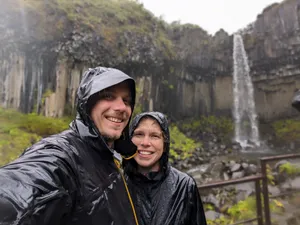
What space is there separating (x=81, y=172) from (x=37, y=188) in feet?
0.75

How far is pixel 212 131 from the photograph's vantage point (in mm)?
23672

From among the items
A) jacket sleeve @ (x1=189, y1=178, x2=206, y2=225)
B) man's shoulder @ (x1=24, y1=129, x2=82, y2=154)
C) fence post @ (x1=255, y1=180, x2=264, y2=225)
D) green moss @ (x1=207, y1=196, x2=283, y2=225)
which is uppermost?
man's shoulder @ (x1=24, y1=129, x2=82, y2=154)

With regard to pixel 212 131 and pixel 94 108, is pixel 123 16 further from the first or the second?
pixel 94 108

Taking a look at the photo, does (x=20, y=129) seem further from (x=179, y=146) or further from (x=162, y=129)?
(x=162, y=129)

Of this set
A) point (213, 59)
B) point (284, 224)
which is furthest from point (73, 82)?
point (213, 59)

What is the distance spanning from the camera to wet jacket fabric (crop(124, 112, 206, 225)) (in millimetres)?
1612

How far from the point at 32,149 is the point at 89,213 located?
38 centimetres

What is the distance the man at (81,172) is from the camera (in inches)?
30.4

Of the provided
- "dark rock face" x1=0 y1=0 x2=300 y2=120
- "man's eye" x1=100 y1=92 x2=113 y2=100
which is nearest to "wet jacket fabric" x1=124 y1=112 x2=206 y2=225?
"man's eye" x1=100 y1=92 x2=113 y2=100

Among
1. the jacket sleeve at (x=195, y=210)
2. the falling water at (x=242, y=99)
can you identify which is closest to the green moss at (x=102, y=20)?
the falling water at (x=242, y=99)

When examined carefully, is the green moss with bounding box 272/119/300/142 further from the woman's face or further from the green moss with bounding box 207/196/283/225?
the woman's face

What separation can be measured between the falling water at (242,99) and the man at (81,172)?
24.7 meters

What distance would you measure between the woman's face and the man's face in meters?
0.60

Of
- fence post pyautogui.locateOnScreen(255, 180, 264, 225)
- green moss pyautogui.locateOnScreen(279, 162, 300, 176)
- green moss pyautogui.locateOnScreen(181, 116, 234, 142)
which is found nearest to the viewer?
fence post pyautogui.locateOnScreen(255, 180, 264, 225)
